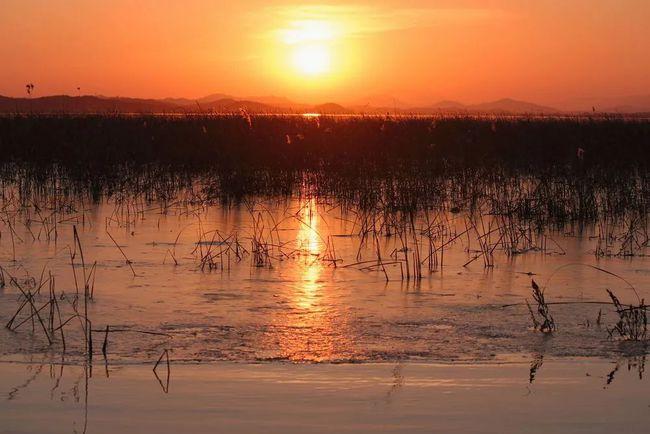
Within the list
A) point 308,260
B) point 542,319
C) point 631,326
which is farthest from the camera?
point 308,260

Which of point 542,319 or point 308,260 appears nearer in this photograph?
point 542,319

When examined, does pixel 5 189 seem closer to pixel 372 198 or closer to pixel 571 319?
pixel 372 198

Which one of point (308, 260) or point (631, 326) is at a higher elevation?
point (631, 326)

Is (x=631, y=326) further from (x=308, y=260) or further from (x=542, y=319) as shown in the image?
(x=308, y=260)

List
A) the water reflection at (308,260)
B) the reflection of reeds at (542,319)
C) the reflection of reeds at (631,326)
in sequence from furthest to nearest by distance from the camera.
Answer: the water reflection at (308,260)
the reflection of reeds at (542,319)
the reflection of reeds at (631,326)

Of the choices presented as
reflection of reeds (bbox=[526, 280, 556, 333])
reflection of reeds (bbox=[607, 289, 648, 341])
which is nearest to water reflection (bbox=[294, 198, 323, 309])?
reflection of reeds (bbox=[526, 280, 556, 333])

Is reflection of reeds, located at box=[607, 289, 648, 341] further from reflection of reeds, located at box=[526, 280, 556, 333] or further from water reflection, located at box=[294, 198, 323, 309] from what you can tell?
water reflection, located at box=[294, 198, 323, 309]

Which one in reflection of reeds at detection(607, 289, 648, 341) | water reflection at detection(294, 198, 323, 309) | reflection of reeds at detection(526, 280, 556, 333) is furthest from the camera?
water reflection at detection(294, 198, 323, 309)

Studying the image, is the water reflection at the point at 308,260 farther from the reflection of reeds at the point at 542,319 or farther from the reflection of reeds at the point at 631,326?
the reflection of reeds at the point at 631,326

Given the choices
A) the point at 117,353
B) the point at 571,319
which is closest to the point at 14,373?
the point at 117,353

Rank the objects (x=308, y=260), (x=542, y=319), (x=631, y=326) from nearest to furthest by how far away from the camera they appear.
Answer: (x=631, y=326)
(x=542, y=319)
(x=308, y=260)

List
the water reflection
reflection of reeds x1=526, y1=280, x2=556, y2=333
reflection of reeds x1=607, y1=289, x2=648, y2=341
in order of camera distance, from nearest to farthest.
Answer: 1. reflection of reeds x1=607, y1=289, x2=648, y2=341
2. reflection of reeds x1=526, y1=280, x2=556, y2=333
3. the water reflection

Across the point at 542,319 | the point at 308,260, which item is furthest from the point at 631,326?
the point at 308,260

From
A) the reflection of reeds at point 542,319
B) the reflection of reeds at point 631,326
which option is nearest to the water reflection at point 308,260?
the reflection of reeds at point 542,319
